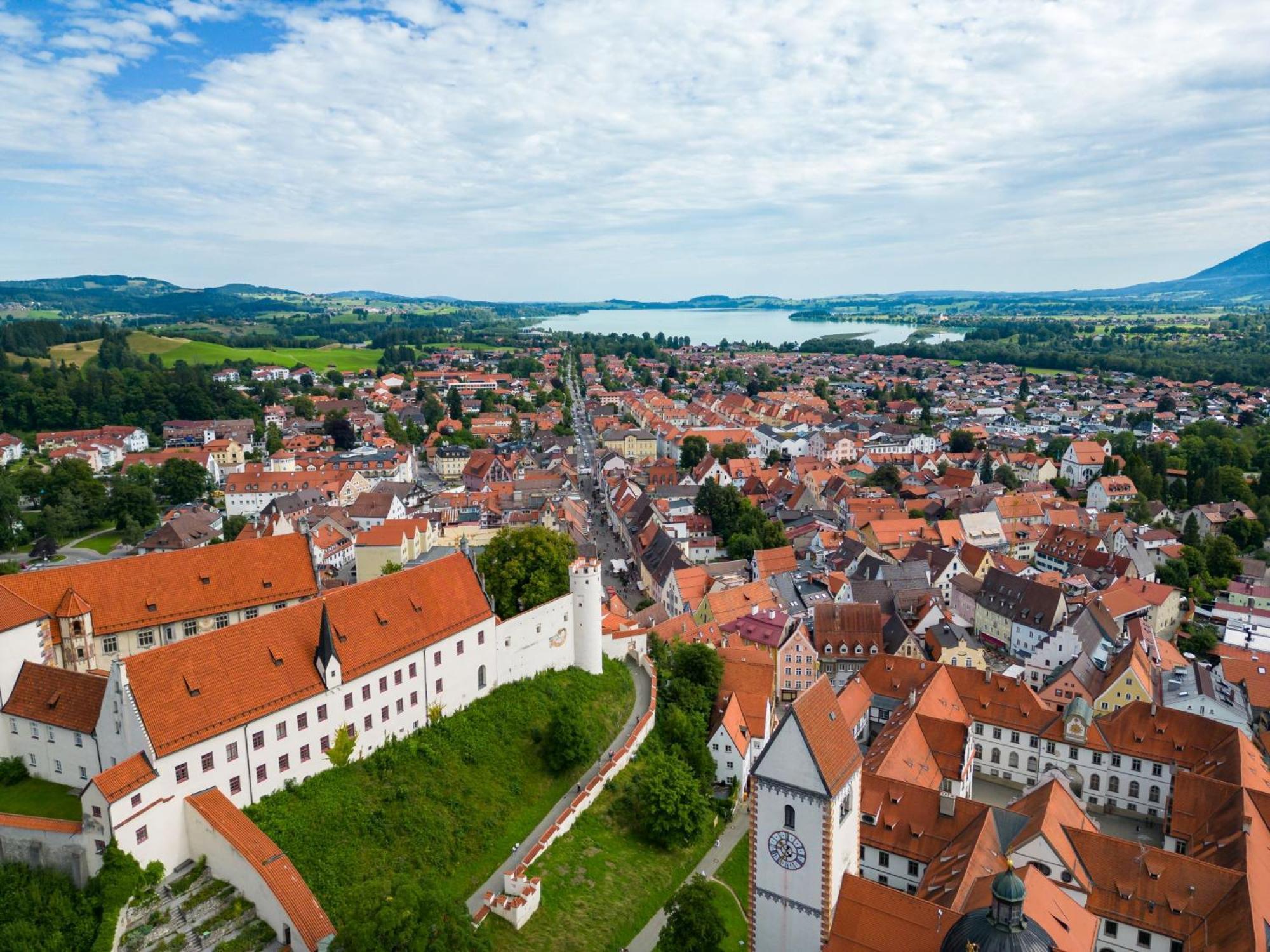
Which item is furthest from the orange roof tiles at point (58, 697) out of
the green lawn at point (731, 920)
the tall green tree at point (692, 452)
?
the tall green tree at point (692, 452)

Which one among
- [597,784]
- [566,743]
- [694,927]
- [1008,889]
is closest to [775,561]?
[597,784]

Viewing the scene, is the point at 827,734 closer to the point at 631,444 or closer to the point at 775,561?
the point at 775,561

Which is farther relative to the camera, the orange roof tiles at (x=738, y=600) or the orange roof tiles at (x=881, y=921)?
the orange roof tiles at (x=738, y=600)

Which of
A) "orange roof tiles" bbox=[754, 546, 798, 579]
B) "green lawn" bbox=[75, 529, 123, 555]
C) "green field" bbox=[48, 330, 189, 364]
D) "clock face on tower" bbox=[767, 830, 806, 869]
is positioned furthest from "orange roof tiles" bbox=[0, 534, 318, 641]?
"green field" bbox=[48, 330, 189, 364]

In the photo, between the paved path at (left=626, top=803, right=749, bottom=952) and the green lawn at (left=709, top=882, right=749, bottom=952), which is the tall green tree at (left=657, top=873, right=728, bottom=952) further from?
the green lawn at (left=709, top=882, right=749, bottom=952)

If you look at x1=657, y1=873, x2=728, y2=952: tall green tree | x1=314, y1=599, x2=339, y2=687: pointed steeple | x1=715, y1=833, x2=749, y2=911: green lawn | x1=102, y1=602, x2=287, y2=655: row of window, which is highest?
x1=314, y1=599, x2=339, y2=687: pointed steeple

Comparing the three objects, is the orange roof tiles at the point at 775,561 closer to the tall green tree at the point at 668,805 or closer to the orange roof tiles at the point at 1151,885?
the tall green tree at the point at 668,805

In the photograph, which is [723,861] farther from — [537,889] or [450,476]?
[450,476]
